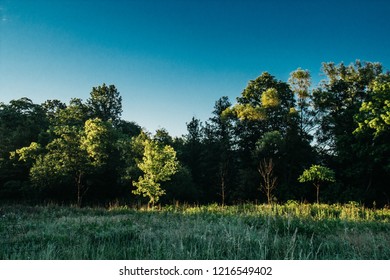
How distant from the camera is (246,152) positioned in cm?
2884

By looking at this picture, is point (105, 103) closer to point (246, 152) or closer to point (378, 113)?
Answer: point (246, 152)

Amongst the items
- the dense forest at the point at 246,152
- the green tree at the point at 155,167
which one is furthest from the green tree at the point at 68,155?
the green tree at the point at 155,167

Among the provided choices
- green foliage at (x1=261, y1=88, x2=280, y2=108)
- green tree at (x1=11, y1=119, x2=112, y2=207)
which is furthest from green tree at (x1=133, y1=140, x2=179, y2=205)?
green foliage at (x1=261, y1=88, x2=280, y2=108)

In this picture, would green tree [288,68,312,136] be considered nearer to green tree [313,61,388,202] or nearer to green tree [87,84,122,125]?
green tree [313,61,388,202]

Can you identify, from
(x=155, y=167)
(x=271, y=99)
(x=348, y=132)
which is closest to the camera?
(x=155, y=167)

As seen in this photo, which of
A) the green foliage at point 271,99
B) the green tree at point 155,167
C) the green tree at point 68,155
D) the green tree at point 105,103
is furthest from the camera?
the green tree at point 105,103

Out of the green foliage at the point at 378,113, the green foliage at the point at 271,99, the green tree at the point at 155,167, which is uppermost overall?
the green foliage at the point at 271,99

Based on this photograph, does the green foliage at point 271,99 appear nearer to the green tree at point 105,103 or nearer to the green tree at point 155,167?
the green tree at point 155,167

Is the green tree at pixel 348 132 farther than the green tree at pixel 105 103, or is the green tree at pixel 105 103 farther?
the green tree at pixel 105 103

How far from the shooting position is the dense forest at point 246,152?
21594mm

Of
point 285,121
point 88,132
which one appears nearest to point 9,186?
point 88,132

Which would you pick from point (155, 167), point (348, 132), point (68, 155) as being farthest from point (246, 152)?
point (68, 155)

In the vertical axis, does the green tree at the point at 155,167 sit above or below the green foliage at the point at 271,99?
below

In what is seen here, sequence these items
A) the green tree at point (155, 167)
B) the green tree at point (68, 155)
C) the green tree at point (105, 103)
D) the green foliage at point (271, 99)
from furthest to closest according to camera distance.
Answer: the green tree at point (105, 103), the green foliage at point (271, 99), the green tree at point (68, 155), the green tree at point (155, 167)
